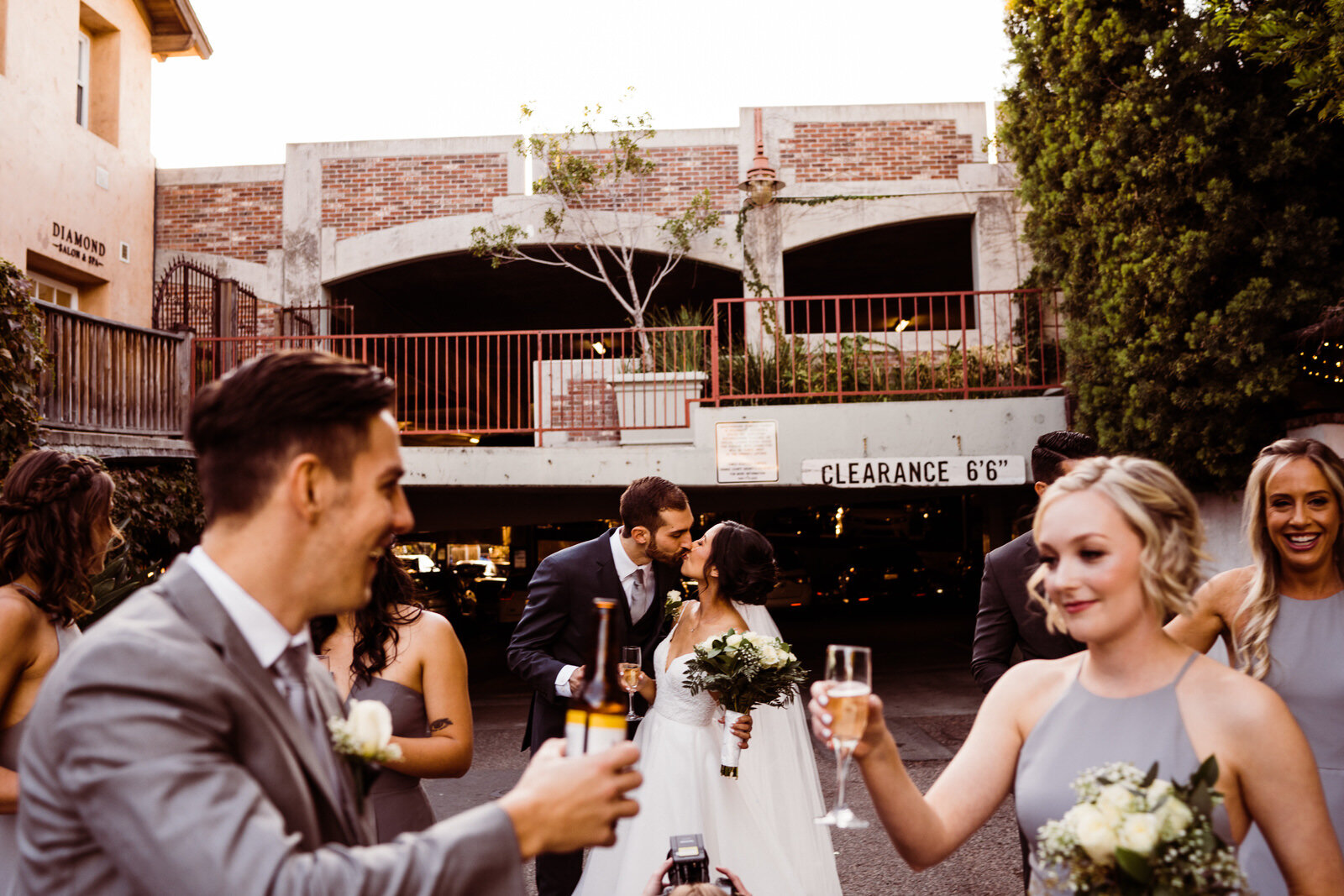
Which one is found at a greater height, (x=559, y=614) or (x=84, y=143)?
(x=84, y=143)

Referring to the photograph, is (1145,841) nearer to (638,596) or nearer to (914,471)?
(638,596)

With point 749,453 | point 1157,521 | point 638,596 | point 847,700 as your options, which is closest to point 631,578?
point 638,596

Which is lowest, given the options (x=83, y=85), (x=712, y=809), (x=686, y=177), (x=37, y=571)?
(x=712, y=809)

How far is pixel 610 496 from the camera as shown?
36.3 feet

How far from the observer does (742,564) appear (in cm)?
446

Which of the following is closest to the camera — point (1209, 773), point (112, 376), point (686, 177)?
point (1209, 773)

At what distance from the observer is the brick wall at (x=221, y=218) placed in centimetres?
1552

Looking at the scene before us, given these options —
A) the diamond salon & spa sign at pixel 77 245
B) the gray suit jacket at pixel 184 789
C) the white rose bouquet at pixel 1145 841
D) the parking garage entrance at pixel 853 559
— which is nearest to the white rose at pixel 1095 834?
the white rose bouquet at pixel 1145 841

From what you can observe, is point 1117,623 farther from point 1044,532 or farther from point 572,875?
point 572,875

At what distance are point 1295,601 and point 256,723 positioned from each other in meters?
3.08

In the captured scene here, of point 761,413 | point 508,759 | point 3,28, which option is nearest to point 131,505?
point 508,759

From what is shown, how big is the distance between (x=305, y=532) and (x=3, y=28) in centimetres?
1375

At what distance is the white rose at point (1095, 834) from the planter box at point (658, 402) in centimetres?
911

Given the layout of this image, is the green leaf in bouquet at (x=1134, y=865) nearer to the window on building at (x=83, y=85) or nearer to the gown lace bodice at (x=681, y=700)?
the gown lace bodice at (x=681, y=700)
